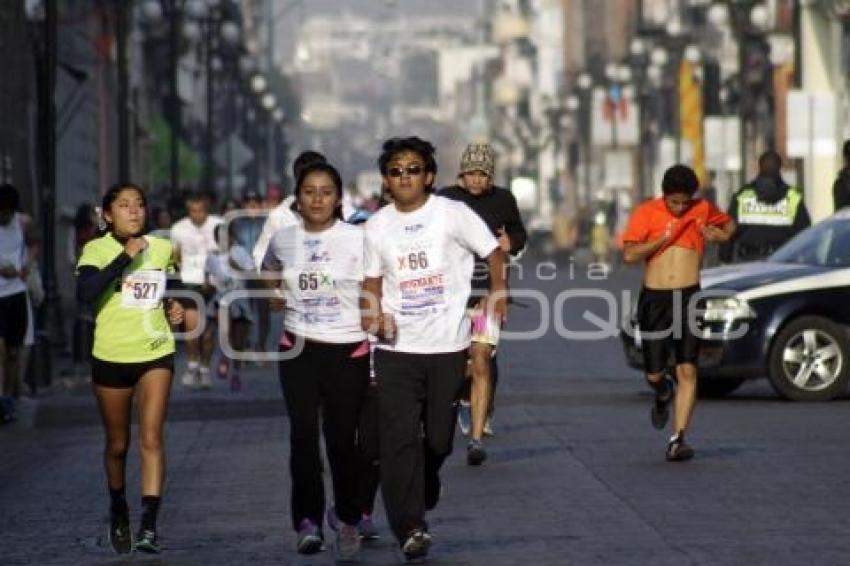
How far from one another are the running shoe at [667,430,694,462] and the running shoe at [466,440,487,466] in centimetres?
106

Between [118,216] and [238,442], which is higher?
[118,216]

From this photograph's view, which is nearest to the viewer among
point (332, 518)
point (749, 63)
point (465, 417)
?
point (332, 518)

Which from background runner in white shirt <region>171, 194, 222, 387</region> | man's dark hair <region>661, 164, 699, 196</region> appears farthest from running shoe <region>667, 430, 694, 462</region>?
background runner in white shirt <region>171, 194, 222, 387</region>

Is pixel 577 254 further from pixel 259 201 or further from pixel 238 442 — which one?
pixel 238 442

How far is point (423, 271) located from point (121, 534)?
173 cm

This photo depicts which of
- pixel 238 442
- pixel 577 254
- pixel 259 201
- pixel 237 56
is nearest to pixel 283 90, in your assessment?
pixel 237 56

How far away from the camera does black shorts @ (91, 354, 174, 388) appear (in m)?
13.2

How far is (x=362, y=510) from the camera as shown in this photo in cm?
1312

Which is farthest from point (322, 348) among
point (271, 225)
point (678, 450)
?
point (678, 450)

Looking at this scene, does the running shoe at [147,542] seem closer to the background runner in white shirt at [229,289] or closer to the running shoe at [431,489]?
the running shoe at [431,489]

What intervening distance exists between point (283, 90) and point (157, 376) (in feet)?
614

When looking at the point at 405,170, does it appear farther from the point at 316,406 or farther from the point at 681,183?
the point at 681,183

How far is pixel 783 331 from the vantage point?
22.5 meters

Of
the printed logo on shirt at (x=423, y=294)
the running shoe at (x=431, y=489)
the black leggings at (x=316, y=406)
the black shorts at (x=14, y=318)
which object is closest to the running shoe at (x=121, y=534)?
the black leggings at (x=316, y=406)
